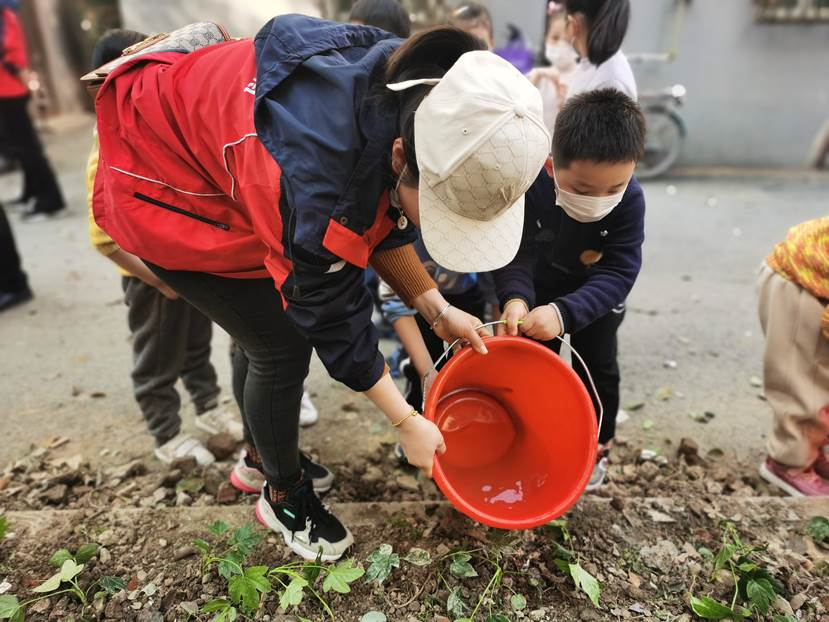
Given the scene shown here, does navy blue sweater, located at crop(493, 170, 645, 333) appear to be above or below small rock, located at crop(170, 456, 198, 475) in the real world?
above

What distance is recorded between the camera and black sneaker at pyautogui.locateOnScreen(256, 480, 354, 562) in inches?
75.1

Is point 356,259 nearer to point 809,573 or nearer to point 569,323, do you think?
point 569,323

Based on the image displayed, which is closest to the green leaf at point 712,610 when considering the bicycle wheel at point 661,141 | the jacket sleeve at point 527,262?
the jacket sleeve at point 527,262

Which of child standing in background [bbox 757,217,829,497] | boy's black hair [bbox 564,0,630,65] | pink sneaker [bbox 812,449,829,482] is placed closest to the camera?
child standing in background [bbox 757,217,829,497]

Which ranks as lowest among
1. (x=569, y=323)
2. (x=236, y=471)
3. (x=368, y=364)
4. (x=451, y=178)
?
(x=236, y=471)

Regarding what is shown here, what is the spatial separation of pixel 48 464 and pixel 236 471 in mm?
832

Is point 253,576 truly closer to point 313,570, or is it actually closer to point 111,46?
point 313,570

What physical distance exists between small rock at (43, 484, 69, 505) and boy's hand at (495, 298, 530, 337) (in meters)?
1.69

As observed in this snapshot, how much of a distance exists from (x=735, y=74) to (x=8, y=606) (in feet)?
26.4

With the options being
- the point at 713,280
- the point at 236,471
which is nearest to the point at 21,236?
the point at 236,471

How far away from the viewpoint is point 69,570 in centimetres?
176

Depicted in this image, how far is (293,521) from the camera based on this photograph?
194cm

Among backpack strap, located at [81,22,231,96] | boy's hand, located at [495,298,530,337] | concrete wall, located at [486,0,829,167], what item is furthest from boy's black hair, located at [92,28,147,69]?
concrete wall, located at [486,0,829,167]

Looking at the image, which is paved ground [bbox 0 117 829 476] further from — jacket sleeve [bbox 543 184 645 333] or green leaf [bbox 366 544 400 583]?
jacket sleeve [bbox 543 184 645 333]
